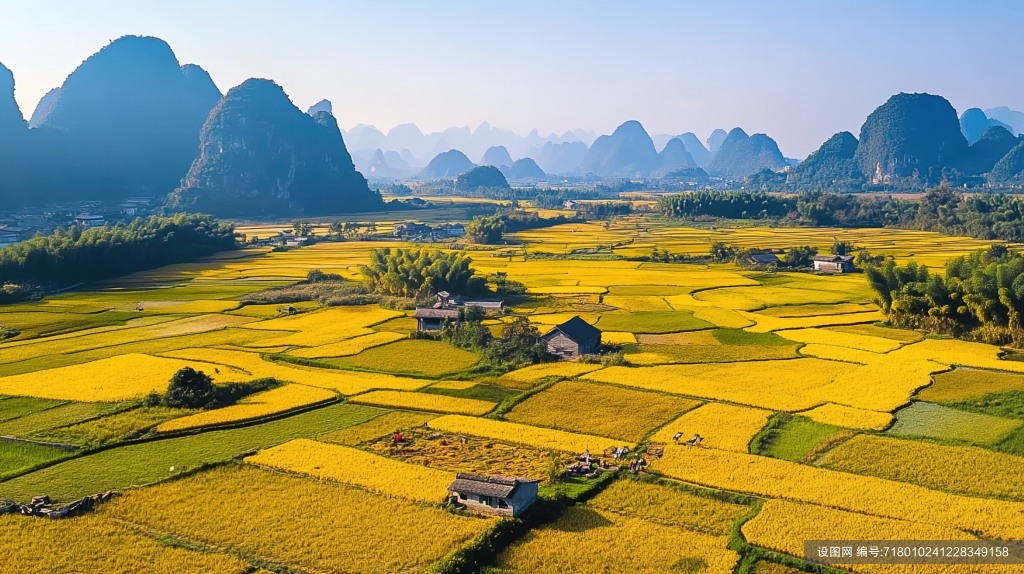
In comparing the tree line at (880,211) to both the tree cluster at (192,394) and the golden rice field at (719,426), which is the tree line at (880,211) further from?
the tree cluster at (192,394)

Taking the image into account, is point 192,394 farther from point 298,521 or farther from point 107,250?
point 107,250

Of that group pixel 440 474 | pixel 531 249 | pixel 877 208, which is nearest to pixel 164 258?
pixel 531 249

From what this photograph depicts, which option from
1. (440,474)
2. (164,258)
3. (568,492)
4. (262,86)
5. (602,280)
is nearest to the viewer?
(568,492)

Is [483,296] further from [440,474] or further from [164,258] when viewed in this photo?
[164,258]

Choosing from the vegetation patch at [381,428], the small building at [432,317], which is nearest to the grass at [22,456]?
the vegetation patch at [381,428]

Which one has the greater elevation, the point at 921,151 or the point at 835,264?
the point at 921,151

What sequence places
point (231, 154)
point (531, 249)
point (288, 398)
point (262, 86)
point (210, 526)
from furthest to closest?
point (262, 86), point (231, 154), point (531, 249), point (288, 398), point (210, 526)

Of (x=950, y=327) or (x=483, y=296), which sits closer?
(x=950, y=327)

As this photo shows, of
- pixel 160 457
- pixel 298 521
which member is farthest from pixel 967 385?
pixel 160 457
